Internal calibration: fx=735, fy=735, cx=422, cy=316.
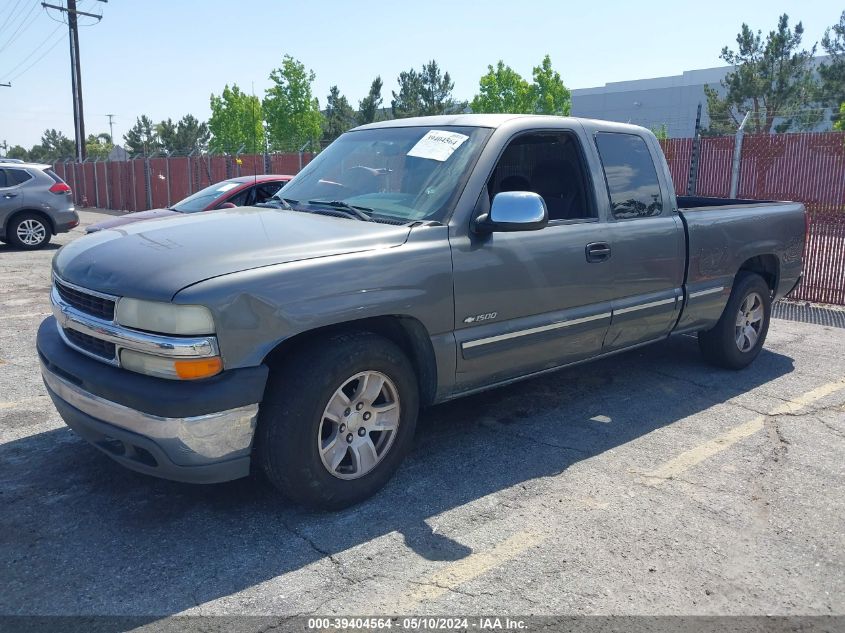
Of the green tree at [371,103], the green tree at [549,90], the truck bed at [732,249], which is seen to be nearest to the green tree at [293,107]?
the green tree at [371,103]

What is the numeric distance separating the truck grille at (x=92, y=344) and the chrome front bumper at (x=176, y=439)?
0.19 metres

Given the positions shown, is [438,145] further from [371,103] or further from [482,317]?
[371,103]

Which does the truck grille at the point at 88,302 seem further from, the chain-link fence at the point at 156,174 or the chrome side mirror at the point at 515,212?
the chain-link fence at the point at 156,174

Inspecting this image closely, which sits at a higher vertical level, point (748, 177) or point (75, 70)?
point (75, 70)

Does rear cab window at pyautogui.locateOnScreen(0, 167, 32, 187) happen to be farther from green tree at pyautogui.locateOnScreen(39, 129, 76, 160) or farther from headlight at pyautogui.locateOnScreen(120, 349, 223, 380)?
green tree at pyautogui.locateOnScreen(39, 129, 76, 160)

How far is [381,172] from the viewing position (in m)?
4.34

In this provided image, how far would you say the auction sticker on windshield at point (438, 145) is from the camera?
419 centimetres

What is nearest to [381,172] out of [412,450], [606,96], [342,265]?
[342,265]

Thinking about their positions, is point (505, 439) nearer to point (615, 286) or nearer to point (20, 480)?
point (615, 286)

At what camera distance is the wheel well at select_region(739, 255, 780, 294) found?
6167 millimetres

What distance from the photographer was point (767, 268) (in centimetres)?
626

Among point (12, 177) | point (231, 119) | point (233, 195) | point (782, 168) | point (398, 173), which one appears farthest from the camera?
point (231, 119)

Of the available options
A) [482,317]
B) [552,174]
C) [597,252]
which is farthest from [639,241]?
[482,317]

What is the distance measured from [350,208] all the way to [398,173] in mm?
376
